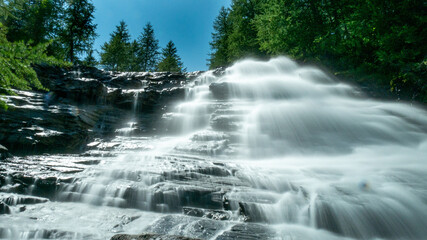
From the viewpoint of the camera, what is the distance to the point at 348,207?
4.26 metres

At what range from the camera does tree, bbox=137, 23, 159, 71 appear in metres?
42.0

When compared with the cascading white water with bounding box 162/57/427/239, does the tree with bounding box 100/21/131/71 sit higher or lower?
higher

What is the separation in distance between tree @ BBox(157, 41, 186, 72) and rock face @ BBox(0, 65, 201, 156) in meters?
21.0

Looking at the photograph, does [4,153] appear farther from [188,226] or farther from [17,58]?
[188,226]

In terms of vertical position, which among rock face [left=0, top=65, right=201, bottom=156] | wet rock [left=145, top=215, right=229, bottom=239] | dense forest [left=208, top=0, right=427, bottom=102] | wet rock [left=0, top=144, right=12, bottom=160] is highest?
dense forest [left=208, top=0, right=427, bottom=102]

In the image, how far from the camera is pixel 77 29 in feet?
84.5

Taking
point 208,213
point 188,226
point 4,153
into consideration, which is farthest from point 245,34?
point 188,226

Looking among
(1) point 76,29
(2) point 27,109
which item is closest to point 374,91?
(2) point 27,109

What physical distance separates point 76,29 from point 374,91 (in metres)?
30.3

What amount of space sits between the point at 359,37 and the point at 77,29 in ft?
94.6

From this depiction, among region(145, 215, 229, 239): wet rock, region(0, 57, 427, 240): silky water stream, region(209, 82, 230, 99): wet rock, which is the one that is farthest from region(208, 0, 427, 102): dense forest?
region(145, 215, 229, 239): wet rock

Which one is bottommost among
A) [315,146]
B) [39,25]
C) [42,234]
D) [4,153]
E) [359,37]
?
[42,234]

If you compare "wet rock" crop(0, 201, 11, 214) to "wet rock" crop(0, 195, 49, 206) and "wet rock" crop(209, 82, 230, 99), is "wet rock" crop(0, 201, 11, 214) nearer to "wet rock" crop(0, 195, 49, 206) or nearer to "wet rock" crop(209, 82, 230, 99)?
"wet rock" crop(0, 195, 49, 206)

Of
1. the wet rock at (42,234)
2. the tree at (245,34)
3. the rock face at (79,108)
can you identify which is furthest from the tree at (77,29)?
the wet rock at (42,234)
